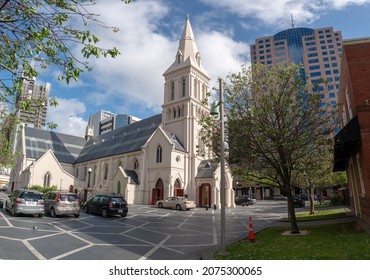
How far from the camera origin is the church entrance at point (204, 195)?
39888 mm

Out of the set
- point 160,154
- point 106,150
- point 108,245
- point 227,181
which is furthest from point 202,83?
point 108,245

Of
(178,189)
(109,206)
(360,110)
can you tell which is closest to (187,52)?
(178,189)

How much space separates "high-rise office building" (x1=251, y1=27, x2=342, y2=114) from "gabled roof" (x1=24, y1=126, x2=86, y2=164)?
79619 millimetres

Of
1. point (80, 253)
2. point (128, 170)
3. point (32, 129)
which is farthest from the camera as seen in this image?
point (32, 129)

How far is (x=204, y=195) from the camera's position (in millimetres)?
40656

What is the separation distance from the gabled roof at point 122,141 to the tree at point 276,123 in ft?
109

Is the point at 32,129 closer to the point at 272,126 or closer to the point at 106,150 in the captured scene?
the point at 106,150

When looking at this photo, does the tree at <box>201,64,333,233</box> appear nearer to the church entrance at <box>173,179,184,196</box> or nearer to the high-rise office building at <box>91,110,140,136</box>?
the church entrance at <box>173,179,184,196</box>

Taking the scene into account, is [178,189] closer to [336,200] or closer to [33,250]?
[336,200]

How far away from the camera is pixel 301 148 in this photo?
1365cm

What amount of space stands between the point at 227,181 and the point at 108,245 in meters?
31.9

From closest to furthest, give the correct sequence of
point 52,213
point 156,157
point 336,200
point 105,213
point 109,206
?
point 52,213 < point 109,206 < point 105,213 < point 336,200 < point 156,157

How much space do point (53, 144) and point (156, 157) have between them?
3147cm

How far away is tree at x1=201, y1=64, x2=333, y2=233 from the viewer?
13188 mm
